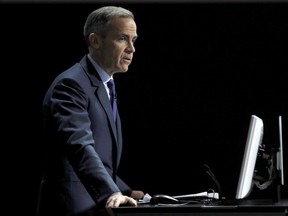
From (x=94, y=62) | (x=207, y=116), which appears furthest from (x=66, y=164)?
(x=207, y=116)

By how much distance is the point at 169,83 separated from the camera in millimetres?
4504

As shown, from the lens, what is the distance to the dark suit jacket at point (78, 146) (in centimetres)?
275

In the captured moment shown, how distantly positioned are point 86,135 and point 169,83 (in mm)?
1740

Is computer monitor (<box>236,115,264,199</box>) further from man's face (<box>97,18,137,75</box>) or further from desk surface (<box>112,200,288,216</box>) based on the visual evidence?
man's face (<box>97,18,137,75</box>)

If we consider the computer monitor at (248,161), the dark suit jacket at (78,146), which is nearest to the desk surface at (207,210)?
the dark suit jacket at (78,146)

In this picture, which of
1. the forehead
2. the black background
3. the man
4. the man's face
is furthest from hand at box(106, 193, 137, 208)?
the black background

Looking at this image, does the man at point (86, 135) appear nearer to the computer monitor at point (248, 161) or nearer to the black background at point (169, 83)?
the computer monitor at point (248, 161)

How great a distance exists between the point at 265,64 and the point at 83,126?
6.27 feet

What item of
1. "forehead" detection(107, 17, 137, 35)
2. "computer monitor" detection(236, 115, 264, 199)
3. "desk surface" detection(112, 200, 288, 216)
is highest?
"forehead" detection(107, 17, 137, 35)

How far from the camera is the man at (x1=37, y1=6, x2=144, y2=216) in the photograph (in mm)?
2752

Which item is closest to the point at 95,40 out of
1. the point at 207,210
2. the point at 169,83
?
the point at 207,210

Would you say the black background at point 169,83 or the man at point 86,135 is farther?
the black background at point 169,83

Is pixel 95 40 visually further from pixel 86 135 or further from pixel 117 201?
pixel 117 201

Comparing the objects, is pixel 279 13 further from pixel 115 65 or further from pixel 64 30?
pixel 115 65
